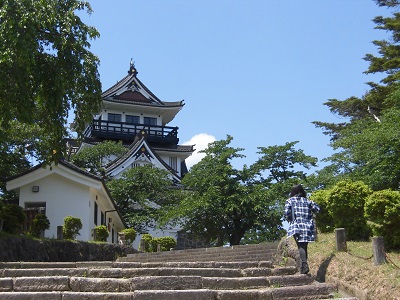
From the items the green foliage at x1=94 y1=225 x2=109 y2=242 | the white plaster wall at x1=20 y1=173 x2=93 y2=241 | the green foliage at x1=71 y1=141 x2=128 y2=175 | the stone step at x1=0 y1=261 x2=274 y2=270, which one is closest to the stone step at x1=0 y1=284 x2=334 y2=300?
the stone step at x1=0 y1=261 x2=274 y2=270

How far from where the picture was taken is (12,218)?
57.2 feet

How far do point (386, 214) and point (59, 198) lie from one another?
17.8 meters

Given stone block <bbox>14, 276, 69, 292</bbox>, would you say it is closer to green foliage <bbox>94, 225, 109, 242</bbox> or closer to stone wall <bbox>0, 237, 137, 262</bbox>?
stone wall <bbox>0, 237, 137, 262</bbox>

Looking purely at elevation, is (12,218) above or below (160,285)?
above

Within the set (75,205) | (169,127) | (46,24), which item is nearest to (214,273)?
(46,24)

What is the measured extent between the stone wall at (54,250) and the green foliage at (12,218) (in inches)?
29.9

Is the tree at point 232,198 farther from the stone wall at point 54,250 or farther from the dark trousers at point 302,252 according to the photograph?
the dark trousers at point 302,252

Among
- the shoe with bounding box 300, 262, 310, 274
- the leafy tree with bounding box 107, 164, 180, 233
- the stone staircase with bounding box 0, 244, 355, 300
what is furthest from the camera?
the leafy tree with bounding box 107, 164, 180, 233

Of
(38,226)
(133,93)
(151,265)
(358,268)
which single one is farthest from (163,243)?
(133,93)

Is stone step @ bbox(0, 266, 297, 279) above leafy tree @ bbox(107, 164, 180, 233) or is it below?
below

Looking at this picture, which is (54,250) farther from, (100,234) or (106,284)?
(106,284)

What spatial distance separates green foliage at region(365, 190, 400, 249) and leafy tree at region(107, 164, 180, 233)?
23851mm

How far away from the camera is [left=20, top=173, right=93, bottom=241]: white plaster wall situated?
2512 centimetres

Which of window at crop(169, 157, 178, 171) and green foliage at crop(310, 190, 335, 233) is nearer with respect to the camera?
green foliage at crop(310, 190, 335, 233)
